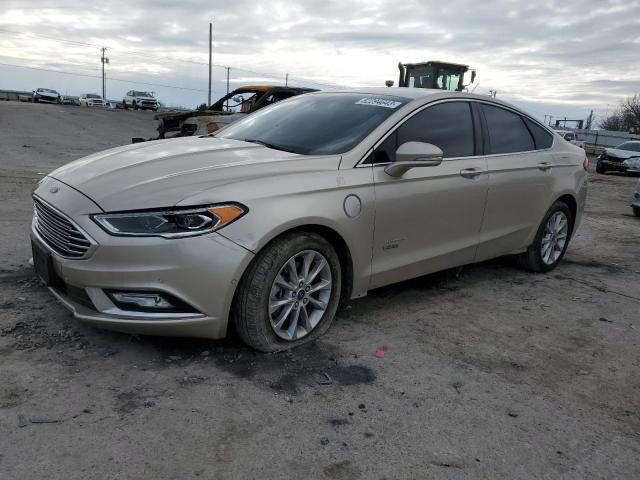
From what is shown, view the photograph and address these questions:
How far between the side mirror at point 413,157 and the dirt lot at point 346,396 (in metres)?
1.11

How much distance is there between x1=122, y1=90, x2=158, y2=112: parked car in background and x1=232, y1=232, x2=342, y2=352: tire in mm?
44285

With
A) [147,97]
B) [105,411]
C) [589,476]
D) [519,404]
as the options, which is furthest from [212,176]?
[147,97]

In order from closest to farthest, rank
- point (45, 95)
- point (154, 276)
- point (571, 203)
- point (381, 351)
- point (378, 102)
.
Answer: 1. point (154, 276)
2. point (381, 351)
3. point (378, 102)
4. point (571, 203)
5. point (45, 95)

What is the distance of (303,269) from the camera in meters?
3.44

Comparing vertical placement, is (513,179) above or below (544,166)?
below

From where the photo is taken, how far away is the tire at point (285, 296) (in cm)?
318

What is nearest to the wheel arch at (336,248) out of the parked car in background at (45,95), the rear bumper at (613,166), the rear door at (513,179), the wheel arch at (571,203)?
the rear door at (513,179)

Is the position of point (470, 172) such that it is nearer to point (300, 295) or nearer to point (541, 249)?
point (541, 249)

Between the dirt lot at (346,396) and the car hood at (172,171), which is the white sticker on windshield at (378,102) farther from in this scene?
the dirt lot at (346,396)

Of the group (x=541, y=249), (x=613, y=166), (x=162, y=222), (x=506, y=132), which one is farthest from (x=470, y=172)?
(x=613, y=166)

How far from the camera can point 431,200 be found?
4121 mm

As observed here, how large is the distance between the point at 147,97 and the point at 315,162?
46220 millimetres

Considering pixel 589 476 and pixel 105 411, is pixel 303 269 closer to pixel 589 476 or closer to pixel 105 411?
pixel 105 411

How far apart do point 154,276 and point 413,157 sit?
71.9 inches
